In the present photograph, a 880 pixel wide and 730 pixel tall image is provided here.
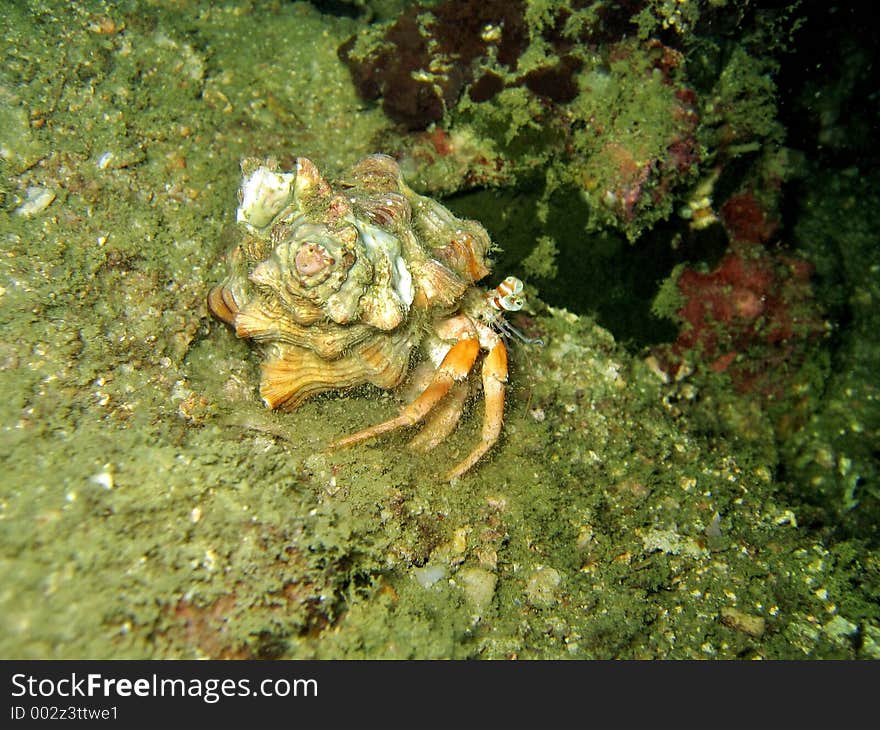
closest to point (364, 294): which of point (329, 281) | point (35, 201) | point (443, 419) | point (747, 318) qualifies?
point (329, 281)

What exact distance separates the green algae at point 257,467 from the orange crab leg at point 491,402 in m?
0.12

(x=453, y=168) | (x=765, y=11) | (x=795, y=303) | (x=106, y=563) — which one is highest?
(x=765, y=11)

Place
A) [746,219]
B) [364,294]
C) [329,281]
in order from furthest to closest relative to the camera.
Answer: [746,219] → [364,294] → [329,281]

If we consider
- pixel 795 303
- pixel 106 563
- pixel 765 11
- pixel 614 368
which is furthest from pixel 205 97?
pixel 795 303

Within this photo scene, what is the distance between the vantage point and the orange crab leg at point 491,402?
3189mm

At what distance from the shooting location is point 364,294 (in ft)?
9.21

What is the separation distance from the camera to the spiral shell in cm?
271

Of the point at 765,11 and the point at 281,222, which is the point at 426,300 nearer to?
the point at 281,222

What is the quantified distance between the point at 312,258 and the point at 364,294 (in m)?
0.34

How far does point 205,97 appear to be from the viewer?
13.0ft

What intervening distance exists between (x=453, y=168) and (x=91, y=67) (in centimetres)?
254

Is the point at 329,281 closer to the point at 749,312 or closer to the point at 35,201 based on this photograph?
the point at 35,201

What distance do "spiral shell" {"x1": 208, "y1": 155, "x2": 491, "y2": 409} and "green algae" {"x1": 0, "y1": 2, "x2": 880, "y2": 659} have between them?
0.29 metres

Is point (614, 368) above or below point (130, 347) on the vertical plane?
above
